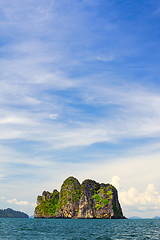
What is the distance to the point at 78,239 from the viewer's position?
2224 inches

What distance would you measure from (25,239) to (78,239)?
11.2 meters

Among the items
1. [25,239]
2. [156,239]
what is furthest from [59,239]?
[156,239]

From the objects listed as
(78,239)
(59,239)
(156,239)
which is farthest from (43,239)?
(156,239)

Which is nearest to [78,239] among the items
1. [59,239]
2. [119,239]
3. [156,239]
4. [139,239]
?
[59,239]

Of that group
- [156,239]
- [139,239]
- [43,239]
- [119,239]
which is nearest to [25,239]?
[43,239]

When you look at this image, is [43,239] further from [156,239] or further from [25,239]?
[156,239]

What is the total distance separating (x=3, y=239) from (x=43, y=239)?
832 cm

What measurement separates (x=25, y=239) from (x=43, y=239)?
A: 3778mm

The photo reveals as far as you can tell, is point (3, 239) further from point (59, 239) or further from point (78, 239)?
point (78, 239)

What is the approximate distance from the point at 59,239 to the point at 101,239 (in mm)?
8953

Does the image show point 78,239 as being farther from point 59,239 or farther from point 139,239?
point 139,239

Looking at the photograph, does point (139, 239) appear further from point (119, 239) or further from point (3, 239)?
point (3, 239)

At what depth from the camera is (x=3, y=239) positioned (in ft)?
184

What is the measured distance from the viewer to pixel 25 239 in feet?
186
